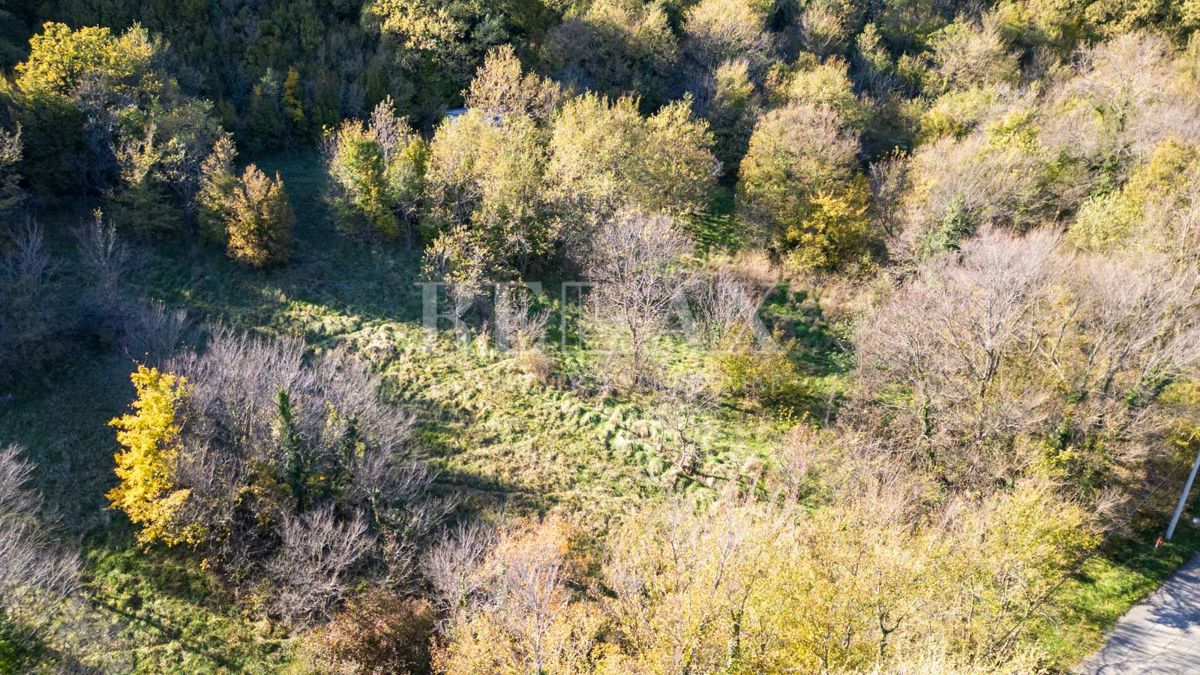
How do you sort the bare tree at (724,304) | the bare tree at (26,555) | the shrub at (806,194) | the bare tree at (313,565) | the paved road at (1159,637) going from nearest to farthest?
the bare tree at (26,555) → the paved road at (1159,637) → the bare tree at (313,565) → the bare tree at (724,304) → the shrub at (806,194)

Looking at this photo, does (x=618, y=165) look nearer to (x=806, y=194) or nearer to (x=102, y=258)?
(x=806, y=194)

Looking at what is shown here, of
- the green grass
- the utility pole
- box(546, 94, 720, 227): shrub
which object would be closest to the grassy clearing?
box(546, 94, 720, 227): shrub

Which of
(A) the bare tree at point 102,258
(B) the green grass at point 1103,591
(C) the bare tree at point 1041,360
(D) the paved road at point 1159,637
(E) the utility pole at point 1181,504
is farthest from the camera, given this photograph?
(A) the bare tree at point 102,258

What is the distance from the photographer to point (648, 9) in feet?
158

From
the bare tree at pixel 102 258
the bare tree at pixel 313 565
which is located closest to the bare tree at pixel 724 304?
the bare tree at pixel 313 565

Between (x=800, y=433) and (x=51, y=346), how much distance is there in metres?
32.2

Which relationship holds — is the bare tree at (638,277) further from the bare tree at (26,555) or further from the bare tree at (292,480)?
the bare tree at (26,555)

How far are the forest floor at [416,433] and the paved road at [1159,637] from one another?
44 centimetres

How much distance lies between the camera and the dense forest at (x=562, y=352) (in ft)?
65.8

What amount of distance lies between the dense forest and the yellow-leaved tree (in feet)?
0.50

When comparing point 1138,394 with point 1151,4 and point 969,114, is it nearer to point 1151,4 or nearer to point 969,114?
point 969,114

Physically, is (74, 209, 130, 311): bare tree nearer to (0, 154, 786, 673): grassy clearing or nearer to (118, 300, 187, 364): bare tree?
(118, 300, 187, 364): bare tree

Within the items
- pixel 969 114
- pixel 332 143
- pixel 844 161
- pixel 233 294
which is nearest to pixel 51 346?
pixel 233 294

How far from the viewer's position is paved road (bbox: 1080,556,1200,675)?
21000 millimetres
